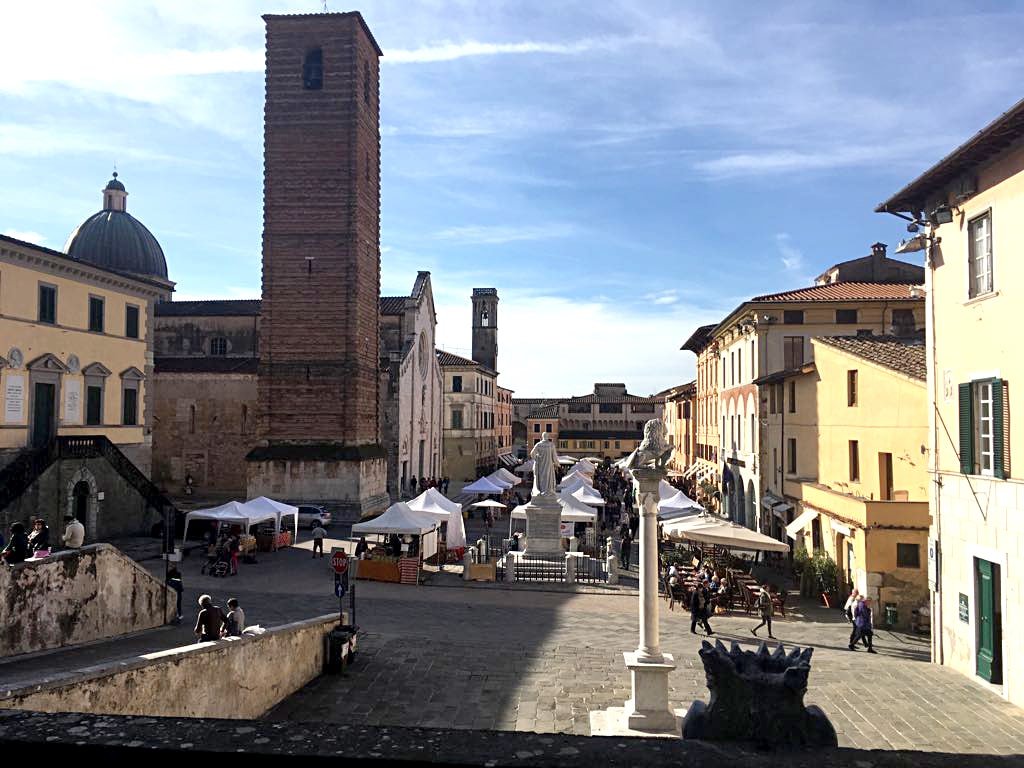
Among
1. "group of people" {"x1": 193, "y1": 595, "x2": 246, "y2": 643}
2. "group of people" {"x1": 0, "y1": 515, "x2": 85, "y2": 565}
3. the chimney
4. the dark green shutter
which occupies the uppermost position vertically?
the chimney

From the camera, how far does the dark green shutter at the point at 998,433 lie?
1307cm

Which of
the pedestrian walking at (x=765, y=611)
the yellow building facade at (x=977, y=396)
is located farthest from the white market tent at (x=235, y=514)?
the yellow building facade at (x=977, y=396)

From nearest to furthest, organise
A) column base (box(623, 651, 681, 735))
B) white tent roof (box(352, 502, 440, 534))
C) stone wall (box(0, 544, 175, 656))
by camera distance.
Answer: column base (box(623, 651, 681, 735))
stone wall (box(0, 544, 175, 656))
white tent roof (box(352, 502, 440, 534))

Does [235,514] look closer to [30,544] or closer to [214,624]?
[30,544]

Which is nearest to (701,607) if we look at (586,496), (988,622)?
(988,622)

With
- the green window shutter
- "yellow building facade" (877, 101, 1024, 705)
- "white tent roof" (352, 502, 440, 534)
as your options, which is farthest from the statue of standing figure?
the green window shutter

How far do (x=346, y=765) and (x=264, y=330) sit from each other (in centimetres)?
3884

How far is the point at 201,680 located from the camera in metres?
10.7

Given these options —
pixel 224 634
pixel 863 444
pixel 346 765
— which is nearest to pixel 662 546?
pixel 863 444

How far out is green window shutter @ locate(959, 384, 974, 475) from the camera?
14297 mm

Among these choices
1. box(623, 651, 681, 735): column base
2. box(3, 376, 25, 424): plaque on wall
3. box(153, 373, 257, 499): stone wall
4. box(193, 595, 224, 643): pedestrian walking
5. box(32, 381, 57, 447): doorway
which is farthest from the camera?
box(153, 373, 257, 499): stone wall

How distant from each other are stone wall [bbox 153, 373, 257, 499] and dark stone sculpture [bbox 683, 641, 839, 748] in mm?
42243

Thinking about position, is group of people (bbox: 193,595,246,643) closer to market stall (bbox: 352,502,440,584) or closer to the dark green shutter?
market stall (bbox: 352,502,440,584)

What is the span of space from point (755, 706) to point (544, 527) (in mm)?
22095
